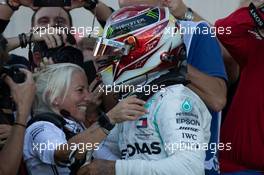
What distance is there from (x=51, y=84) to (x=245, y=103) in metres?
0.92

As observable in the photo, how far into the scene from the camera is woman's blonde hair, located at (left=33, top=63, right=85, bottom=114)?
10.5ft

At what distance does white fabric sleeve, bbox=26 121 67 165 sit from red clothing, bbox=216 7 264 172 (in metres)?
0.82

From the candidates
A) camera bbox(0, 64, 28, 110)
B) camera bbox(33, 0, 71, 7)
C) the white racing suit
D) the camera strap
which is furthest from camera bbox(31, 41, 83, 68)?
the camera strap

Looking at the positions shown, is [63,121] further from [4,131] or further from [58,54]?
[58,54]

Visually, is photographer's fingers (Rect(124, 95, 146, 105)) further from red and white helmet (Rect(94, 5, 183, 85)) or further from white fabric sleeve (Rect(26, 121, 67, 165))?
white fabric sleeve (Rect(26, 121, 67, 165))

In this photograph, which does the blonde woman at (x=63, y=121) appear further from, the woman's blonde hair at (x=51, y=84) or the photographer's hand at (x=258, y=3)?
the photographer's hand at (x=258, y=3)

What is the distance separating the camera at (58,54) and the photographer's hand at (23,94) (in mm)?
461

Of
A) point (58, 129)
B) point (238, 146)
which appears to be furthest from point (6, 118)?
point (238, 146)

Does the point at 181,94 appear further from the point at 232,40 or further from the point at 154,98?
the point at 232,40

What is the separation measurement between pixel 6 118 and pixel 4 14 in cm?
82

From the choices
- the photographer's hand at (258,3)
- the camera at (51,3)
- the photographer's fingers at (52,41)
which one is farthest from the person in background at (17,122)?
the photographer's hand at (258,3)

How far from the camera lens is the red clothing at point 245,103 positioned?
312 centimetres

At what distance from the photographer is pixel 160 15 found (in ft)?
9.04

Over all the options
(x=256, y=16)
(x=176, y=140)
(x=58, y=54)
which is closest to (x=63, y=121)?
(x=58, y=54)
